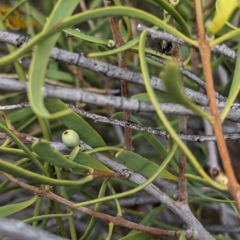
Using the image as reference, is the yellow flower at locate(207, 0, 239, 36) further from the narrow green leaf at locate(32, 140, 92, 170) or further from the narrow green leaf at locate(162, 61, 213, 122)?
the narrow green leaf at locate(32, 140, 92, 170)

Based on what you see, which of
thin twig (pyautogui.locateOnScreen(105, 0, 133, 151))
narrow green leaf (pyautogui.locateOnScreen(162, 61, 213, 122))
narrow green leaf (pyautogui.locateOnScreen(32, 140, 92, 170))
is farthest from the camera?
thin twig (pyautogui.locateOnScreen(105, 0, 133, 151))

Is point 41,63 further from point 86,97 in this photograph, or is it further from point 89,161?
point 89,161

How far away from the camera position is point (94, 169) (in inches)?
21.0

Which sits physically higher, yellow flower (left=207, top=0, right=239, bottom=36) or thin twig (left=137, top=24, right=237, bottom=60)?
thin twig (left=137, top=24, right=237, bottom=60)

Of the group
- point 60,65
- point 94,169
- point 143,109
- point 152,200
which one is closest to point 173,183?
point 152,200

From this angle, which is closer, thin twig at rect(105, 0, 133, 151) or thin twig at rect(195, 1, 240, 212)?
thin twig at rect(195, 1, 240, 212)

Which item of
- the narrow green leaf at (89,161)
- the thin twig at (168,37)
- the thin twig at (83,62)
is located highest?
the thin twig at (168,37)

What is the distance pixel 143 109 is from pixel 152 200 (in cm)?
53

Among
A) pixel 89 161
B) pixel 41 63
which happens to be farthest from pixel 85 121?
pixel 41 63

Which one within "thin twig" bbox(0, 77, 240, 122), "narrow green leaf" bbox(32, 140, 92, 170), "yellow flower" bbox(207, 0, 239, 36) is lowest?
"narrow green leaf" bbox(32, 140, 92, 170)

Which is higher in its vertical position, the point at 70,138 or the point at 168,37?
the point at 168,37

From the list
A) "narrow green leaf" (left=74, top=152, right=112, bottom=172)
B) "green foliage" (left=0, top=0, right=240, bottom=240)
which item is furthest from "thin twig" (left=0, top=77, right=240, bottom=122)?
"narrow green leaf" (left=74, top=152, right=112, bottom=172)

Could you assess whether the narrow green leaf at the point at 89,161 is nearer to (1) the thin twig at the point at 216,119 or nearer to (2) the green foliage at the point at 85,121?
(2) the green foliage at the point at 85,121

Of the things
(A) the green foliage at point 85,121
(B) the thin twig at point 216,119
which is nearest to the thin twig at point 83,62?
(A) the green foliage at point 85,121
